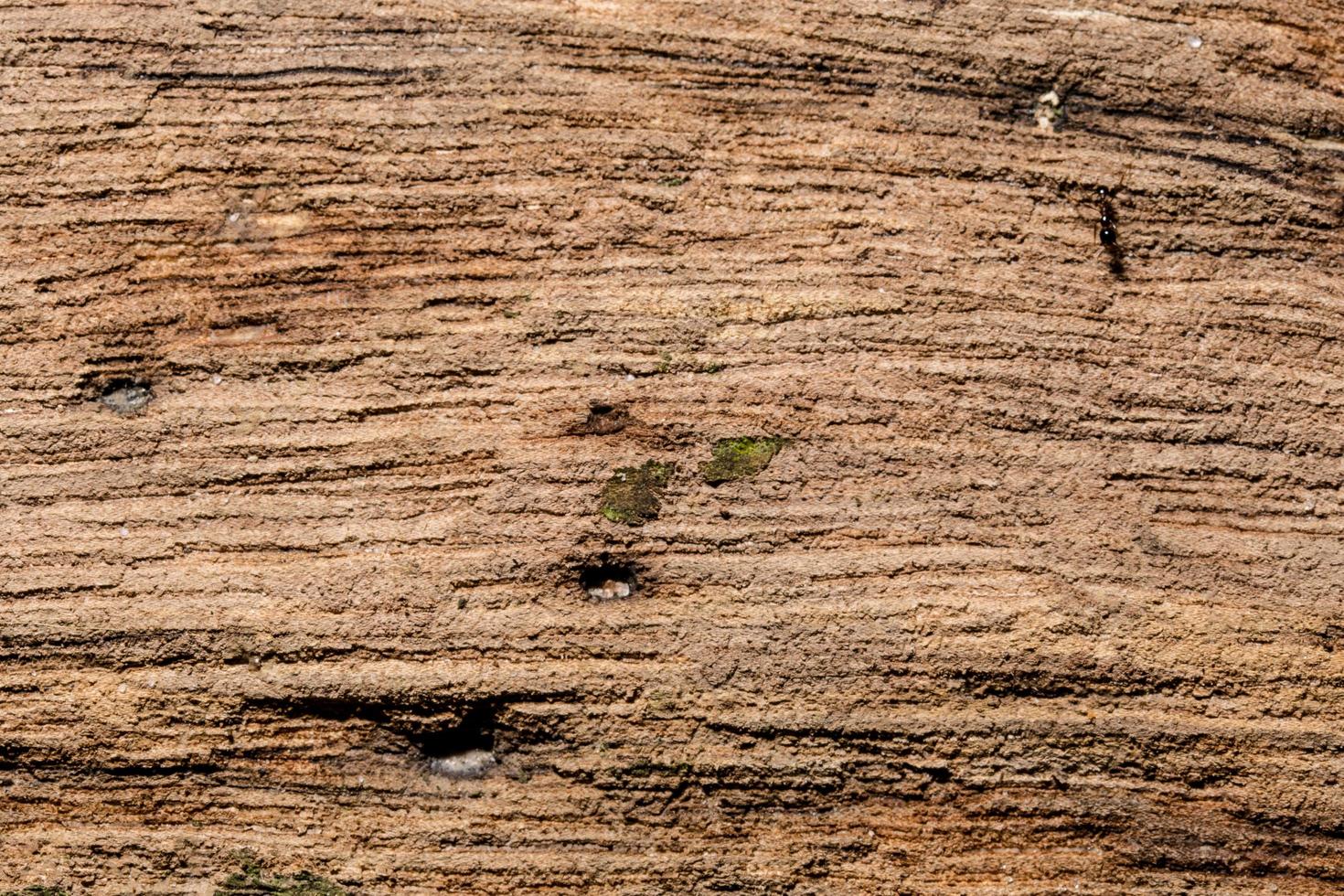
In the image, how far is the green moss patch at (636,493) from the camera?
2521 millimetres

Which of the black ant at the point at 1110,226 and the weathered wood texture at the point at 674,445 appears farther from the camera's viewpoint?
the black ant at the point at 1110,226

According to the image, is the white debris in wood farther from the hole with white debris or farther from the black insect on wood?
the black insect on wood

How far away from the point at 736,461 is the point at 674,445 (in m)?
0.15

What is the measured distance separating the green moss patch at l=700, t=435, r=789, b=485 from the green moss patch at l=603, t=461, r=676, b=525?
0.10 meters

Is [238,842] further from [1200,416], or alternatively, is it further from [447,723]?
[1200,416]

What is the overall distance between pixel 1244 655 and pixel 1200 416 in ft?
1.89

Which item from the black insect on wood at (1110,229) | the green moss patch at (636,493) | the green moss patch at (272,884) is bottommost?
the green moss patch at (272,884)

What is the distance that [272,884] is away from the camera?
2504 millimetres

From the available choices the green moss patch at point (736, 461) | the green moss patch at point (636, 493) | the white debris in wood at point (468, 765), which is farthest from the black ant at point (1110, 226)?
the white debris in wood at point (468, 765)

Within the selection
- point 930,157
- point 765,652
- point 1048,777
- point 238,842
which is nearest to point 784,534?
point 765,652

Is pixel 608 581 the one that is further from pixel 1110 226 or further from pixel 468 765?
pixel 1110 226

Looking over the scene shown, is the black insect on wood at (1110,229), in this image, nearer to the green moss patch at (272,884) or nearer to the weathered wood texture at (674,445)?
the weathered wood texture at (674,445)

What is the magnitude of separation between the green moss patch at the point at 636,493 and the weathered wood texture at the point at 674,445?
1.1 inches

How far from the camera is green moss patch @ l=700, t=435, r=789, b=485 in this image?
8.34 feet
